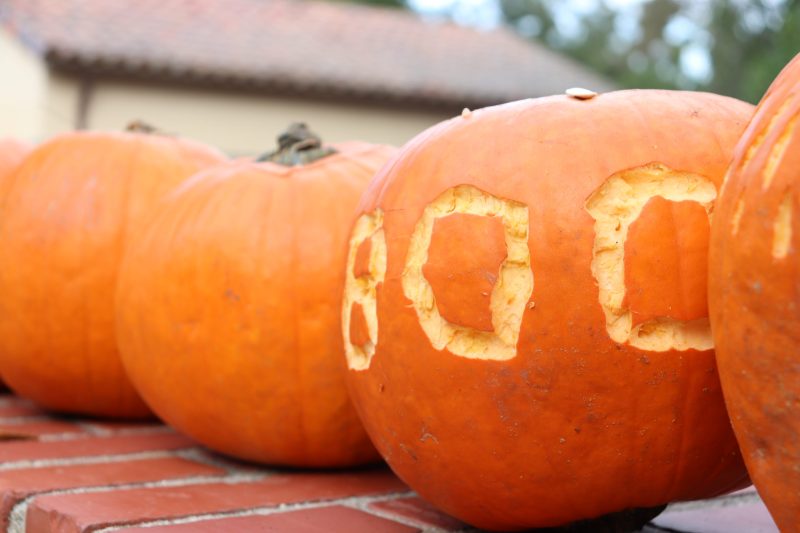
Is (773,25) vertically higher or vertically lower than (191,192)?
higher

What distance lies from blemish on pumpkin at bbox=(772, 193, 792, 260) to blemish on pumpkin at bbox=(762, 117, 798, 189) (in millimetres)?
30

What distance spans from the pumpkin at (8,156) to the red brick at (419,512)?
1.35 m

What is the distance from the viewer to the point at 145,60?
11141mm

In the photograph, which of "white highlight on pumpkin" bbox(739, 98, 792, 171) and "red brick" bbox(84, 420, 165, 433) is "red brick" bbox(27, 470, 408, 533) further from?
"white highlight on pumpkin" bbox(739, 98, 792, 171)

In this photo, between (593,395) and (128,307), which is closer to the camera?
(593,395)

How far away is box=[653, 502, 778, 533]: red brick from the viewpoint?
4.93 ft

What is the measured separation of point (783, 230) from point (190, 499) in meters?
0.99

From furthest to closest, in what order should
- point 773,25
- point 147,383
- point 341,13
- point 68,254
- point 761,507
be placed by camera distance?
point 773,25 → point 341,13 → point 68,254 → point 147,383 → point 761,507

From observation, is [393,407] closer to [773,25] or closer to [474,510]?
[474,510]

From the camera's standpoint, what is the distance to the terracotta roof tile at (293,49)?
11359 millimetres

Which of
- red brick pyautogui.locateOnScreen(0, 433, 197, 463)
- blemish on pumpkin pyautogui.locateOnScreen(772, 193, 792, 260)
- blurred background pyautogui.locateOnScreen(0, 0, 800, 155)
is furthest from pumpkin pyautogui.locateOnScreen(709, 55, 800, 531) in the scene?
blurred background pyautogui.locateOnScreen(0, 0, 800, 155)

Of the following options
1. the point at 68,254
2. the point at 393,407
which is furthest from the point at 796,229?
the point at 68,254

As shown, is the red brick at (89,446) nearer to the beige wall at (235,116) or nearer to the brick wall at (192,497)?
the brick wall at (192,497)

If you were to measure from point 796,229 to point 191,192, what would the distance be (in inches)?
49.2
